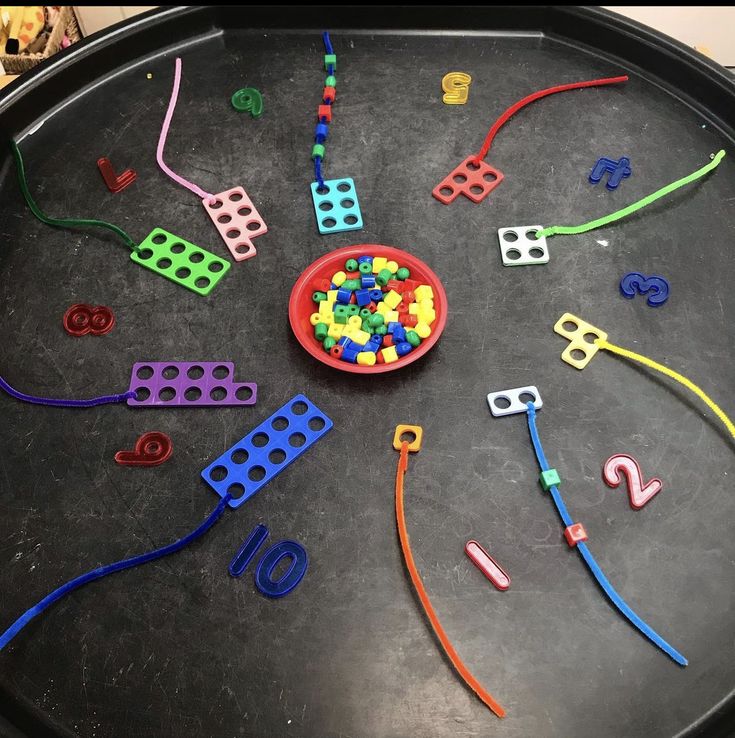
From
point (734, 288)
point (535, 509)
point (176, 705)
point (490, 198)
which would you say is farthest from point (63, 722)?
point (734, 288)

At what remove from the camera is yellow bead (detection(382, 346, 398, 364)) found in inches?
34.4

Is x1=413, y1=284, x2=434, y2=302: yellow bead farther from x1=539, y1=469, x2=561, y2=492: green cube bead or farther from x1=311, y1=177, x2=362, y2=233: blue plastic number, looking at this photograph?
x1=539, y1=469, x2=561, y2=492: green cube bead

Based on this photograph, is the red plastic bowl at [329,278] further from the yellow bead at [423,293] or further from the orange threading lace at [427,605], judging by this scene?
the orange threading lace at [427,605]

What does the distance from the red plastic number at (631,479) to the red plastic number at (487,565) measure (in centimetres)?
17

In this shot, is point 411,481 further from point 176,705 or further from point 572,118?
point 572,118

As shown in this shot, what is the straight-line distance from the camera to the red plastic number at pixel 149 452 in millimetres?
817

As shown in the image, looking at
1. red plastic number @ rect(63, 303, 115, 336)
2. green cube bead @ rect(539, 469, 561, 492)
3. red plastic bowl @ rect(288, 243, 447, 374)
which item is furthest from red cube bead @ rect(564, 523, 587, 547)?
red plastic number @ rect(63, 303, 115, 336)

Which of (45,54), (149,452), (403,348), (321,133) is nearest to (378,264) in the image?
(403,348)

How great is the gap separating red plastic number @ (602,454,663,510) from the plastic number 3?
2.08 ft

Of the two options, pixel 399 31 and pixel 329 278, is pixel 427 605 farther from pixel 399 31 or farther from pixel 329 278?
pixel 399 31

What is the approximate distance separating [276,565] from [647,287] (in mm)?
595

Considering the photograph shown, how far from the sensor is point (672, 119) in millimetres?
1114

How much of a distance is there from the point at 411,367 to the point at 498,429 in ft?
0.44

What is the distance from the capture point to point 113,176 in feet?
3.38
